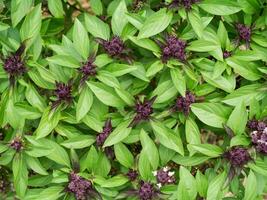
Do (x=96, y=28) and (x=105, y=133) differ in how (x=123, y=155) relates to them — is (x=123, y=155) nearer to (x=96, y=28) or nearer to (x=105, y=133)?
(x=105, y=133)

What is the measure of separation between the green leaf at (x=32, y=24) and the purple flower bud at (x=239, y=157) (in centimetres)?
92

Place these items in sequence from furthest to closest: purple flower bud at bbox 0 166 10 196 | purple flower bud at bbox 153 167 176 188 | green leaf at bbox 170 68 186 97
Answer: purple flower bud at bbox 0 166 10 196, purple flower bud at bbox 153 167 176 188, green leaf at bbox 170 68 186 97

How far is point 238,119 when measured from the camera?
1930 millimetres

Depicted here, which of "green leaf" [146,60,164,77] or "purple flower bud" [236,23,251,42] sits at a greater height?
"purple flower bud" [236,23,251,42]

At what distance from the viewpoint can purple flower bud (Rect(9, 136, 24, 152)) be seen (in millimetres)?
2000

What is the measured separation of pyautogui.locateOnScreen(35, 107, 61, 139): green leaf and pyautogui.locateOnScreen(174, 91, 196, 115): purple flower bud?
48 cm

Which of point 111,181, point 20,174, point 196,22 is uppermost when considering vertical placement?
point 196,22

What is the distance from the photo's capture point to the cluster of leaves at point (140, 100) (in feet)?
6.32

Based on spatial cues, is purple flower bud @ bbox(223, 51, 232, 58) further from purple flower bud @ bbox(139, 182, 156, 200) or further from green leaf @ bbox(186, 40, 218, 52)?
purple flower bud @ bbox(139, 182, 156, 200)

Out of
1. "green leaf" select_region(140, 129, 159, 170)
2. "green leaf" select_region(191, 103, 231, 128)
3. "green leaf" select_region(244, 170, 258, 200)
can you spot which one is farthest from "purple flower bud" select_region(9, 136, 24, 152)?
"green leaf" select_region(244, 170, 258, 200)

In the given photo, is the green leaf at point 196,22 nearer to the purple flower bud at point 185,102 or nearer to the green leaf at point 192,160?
the purple flower bud at point 185,102

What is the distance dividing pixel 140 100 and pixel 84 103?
0.76 ft

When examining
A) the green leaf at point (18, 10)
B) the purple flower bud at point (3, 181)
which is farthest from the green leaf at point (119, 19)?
the purple flower bud at point (3, 181)

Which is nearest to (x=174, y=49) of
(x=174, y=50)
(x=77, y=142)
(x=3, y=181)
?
(x=174, y=50)
